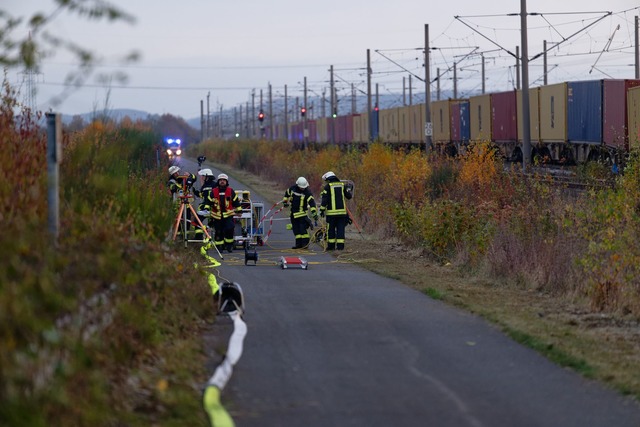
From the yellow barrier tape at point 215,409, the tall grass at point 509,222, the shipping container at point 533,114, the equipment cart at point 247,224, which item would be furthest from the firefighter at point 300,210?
the shipping container at point 533,114

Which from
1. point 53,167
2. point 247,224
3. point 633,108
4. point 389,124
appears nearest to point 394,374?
point 53,167

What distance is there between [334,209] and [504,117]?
26321 mm

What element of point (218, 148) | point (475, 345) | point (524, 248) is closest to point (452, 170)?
point (524, 248)

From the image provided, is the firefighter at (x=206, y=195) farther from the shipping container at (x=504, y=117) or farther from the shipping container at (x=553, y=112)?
the shipping container at (x=504, y=117)

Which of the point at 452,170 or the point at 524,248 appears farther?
the point at 452,170

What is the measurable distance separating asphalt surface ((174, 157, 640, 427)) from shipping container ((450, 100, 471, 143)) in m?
39.5

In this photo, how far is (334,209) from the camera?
901 inches

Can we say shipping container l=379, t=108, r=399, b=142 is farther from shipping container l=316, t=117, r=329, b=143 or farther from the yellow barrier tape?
the yellow barrier tape

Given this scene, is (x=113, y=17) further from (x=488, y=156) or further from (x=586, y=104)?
(x=586, y=104)

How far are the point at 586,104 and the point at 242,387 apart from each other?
30.5 meters

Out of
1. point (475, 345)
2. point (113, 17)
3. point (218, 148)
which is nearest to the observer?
point (113, 17)

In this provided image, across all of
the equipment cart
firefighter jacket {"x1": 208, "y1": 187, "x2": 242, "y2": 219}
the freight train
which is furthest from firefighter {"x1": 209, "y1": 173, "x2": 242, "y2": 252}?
the freight train

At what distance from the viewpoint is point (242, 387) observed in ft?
29.2

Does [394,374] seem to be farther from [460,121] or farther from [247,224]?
[460,121]
